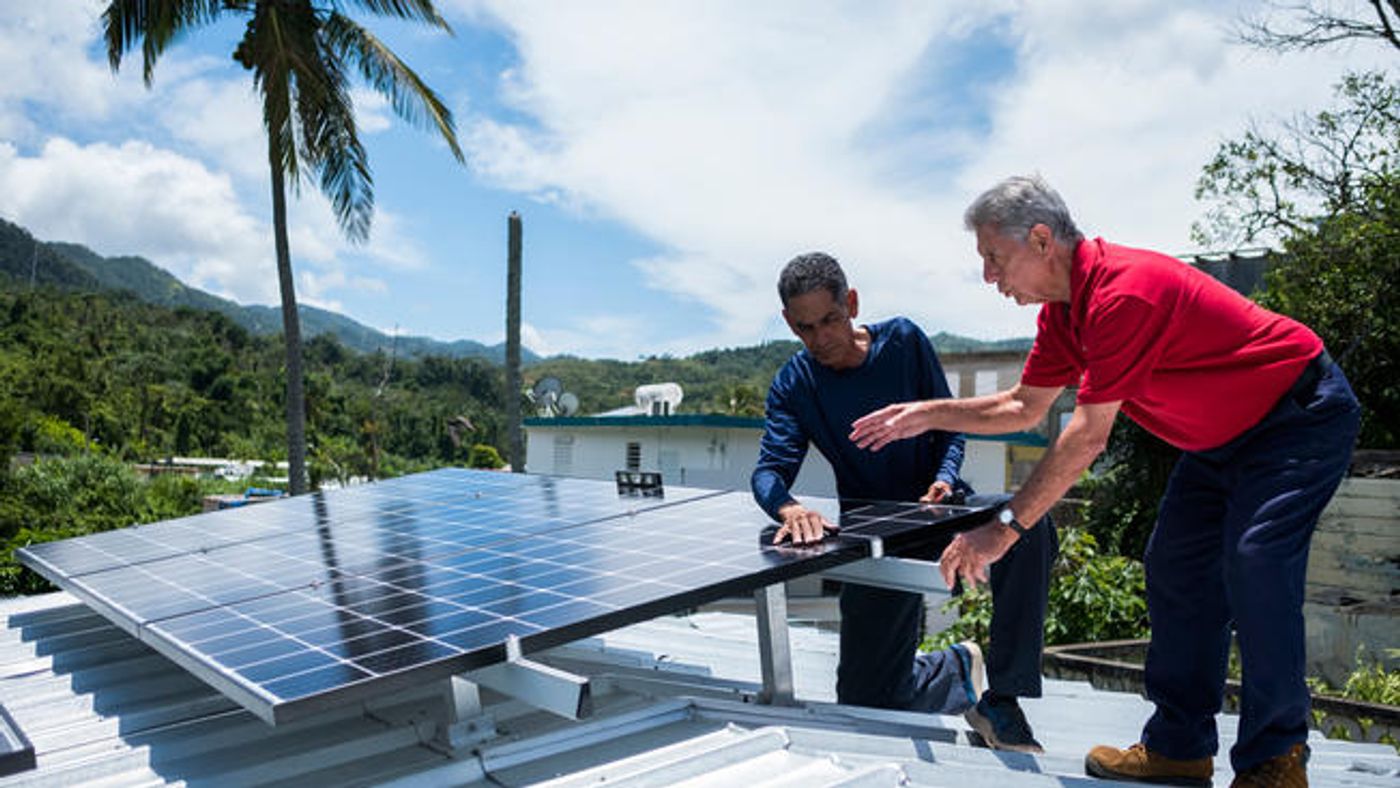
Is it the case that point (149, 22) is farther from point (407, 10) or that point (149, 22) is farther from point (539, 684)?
point (539, 684)

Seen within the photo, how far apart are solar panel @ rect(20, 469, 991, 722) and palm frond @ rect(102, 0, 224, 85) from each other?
13.2m

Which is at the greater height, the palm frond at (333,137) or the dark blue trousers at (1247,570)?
the palm frond at (333,137)

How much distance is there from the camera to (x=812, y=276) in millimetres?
4738

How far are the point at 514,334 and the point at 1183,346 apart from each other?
1535cm

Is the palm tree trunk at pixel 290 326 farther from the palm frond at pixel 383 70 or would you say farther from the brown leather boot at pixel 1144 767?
the brown leather boot at pixel 1144 767

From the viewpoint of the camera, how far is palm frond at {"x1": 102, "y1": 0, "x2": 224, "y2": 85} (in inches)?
662

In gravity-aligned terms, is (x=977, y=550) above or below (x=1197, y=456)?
below

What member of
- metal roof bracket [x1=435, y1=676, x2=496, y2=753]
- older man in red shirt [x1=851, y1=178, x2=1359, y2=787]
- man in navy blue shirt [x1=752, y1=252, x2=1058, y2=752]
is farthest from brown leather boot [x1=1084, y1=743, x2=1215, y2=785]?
metal roof bracket [x1=435, y1=676, x2=496, y2=753]

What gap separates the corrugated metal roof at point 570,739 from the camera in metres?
3.29

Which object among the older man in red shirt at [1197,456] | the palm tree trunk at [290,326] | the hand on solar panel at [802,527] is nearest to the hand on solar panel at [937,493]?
the hand on solar panel at [802,527]

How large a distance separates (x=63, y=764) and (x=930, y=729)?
3.04 m

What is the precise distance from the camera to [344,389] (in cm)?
8550

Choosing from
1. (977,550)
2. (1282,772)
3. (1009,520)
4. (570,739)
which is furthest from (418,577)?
(1282,772)

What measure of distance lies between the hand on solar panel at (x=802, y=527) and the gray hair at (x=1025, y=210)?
1243 millimetres
